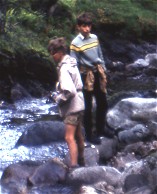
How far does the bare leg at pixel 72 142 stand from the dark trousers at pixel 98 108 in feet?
4.51

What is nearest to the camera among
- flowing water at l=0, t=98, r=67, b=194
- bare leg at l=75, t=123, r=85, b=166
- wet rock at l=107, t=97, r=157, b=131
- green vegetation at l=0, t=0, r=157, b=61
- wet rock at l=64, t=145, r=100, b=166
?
bare leg at l=75, t=123, r=85, b=166

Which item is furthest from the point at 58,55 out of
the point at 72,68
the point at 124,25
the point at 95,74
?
the point at 124,25

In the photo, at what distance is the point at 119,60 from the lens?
19828 mm

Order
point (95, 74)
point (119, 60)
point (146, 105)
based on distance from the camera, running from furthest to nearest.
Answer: point (119, 60) → point (146, 105) → point (95, 74)

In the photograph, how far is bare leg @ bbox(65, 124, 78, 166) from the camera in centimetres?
789

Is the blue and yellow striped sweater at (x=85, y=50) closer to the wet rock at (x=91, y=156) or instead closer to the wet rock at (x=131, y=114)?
the wet rock at (x=91, y=156)

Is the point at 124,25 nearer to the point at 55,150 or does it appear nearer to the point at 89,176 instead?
the point at 55,150

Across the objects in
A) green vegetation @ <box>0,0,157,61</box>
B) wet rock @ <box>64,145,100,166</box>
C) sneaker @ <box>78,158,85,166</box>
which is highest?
sneaker @ <box>78,158,85,166</box>

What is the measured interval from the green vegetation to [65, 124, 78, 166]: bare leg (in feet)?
16.2

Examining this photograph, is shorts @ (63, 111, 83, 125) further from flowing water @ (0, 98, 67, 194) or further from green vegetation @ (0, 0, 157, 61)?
green vegetation @ (0, 0, 157, 61)

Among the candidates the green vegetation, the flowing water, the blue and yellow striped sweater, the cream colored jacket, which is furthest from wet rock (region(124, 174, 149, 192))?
the green vegetation

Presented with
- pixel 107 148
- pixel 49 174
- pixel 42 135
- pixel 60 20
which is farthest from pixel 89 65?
pixel 60 20

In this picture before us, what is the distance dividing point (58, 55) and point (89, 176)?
5.06 feet

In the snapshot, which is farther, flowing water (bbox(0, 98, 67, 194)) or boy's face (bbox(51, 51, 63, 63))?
flowing water (bbox(0, 98, 67, 194))
